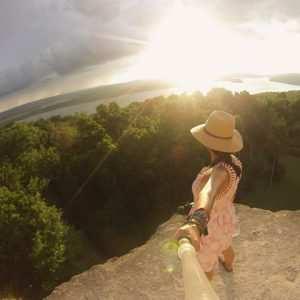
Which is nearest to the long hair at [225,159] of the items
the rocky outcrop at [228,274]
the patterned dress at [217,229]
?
the patterned dress at [217,229]

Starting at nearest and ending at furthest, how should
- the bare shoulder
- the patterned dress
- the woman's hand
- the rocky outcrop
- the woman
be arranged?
the woman's hand < the woman < the bare shoulder < the patterned dress < the rocky outcrop

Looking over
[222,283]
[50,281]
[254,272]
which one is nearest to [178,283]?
[222,283]

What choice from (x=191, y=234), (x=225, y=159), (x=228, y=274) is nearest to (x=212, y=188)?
(x=225, y=159)

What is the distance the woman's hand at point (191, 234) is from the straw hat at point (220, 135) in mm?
1761

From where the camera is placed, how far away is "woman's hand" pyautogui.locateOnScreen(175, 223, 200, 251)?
9.80ft

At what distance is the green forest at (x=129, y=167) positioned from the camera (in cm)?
3022

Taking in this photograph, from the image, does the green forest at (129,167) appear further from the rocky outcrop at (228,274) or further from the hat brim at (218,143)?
the hat brim at (218,143)

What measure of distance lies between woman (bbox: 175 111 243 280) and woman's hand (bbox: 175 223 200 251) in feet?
0.25

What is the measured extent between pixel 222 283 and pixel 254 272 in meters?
0.79

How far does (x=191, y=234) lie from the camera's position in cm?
303

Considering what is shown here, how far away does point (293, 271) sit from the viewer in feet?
24.5

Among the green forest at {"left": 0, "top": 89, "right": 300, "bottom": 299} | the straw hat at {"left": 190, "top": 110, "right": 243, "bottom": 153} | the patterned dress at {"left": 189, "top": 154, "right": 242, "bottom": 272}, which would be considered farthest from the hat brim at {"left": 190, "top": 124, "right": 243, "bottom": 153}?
the green forest at {"left": 0, "top": 89, "right": 300, "bottom": 299}

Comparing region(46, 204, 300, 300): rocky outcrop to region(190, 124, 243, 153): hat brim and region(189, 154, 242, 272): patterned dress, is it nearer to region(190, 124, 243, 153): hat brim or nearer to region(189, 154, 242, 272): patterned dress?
region(189, 154, 242, 272): patterned dress

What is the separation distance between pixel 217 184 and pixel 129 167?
2804 cm
